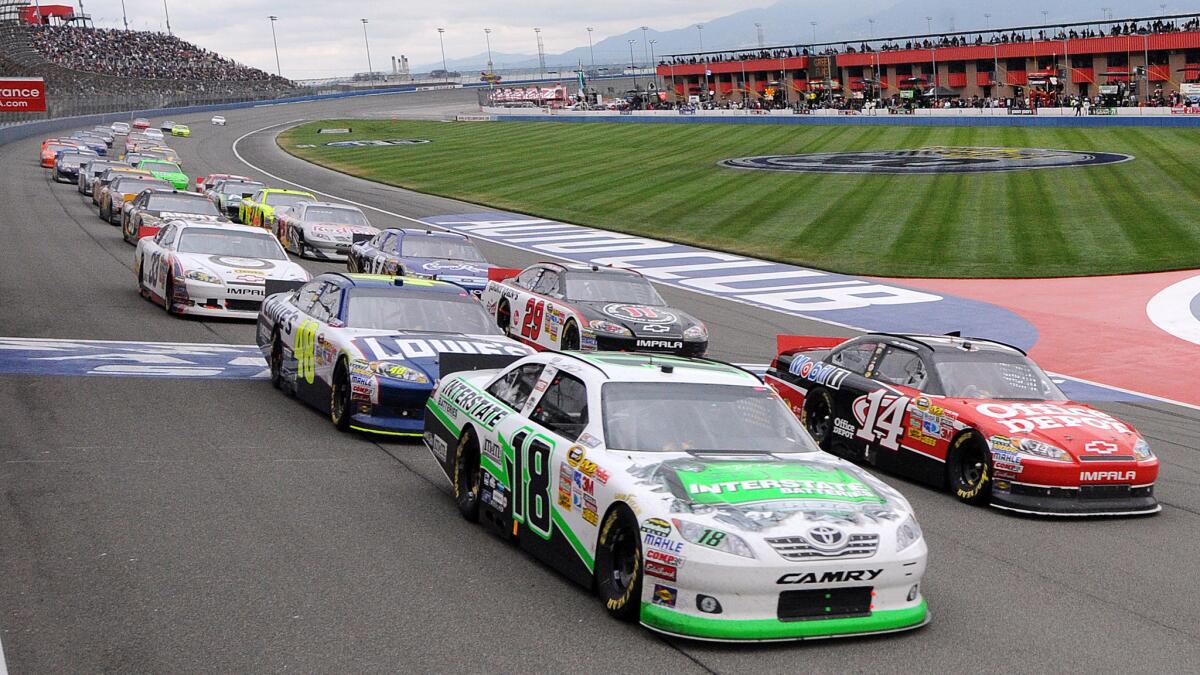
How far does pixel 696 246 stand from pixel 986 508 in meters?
23.6

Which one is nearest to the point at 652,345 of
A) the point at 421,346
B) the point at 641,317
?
the point at 641,317

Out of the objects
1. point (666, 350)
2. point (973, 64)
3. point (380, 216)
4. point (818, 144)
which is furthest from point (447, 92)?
point (666, 350)

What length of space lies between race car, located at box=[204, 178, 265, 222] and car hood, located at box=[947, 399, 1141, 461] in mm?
27040

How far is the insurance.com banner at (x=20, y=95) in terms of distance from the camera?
52.8m

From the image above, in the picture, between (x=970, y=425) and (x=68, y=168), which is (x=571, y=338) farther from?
(x=68, y=168)

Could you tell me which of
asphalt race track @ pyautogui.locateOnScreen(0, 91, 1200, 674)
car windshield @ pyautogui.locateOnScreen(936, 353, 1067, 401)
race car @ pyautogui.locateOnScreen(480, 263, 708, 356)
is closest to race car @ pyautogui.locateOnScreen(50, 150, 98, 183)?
race car @ pyautogui.locateOnScreen(480, 263, 708, 356)

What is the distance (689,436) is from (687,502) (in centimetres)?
109

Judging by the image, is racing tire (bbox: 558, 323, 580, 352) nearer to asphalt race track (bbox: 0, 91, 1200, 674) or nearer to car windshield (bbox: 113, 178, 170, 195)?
asphalt race track (bbox: 0, 91, 1200, 674)

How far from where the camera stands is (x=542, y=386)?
29.3 feet

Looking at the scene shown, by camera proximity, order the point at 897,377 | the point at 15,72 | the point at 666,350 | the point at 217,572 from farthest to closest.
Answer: the point at 15,72
the point at 666,350
the point at 897,377
the point at 217,572

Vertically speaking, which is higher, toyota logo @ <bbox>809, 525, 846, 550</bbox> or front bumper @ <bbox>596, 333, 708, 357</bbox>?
toyota logo @ <bbox>809, 525, 846, 550</bbox>

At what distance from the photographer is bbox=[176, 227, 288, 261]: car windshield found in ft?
67.6

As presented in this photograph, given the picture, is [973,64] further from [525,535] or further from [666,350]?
[525,535]

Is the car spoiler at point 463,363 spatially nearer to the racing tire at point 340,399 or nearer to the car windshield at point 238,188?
the racing tire at point 340,399
